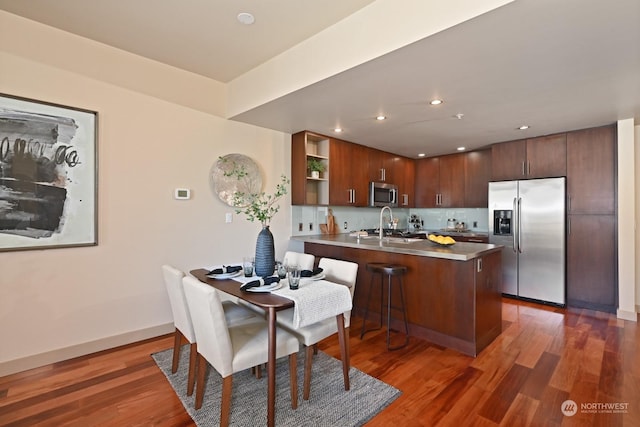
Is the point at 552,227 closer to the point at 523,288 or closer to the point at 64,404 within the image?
the point at 523,288

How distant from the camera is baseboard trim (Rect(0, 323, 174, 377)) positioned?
7.68 feet

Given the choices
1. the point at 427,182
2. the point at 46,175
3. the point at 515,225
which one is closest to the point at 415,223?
the point at 427,182

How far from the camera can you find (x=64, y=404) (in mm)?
1986

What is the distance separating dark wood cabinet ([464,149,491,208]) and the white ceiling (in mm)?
1600

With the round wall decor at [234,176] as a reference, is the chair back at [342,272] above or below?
below

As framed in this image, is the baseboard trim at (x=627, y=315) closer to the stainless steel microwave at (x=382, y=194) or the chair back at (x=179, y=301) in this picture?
the stainless steel microwave at (x=382, y=194)

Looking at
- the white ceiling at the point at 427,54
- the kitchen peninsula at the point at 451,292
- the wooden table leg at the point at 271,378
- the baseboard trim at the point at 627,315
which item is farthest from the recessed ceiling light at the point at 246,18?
the baseboard trim at the point at 627,315

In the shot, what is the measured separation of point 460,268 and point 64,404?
3145mm

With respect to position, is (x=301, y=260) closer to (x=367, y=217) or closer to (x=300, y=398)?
(x=300, y=398)

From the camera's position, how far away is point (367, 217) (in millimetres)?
5445

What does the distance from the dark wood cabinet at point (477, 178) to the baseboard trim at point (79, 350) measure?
16.3ft

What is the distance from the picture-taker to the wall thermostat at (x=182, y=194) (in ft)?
10.4

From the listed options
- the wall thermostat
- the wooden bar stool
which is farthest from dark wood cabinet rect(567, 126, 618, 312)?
the wall thermostat

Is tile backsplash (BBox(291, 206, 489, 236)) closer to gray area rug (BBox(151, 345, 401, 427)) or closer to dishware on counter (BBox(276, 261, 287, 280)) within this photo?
dishware on counter (BBox(276, 261, 287, 280))
